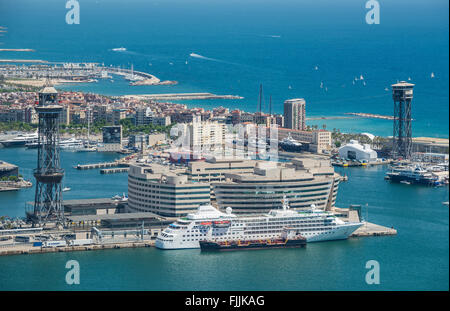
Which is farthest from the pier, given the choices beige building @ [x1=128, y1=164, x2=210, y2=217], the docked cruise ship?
beige building @ [x1=128, y1=164, x2=210, y2=217]

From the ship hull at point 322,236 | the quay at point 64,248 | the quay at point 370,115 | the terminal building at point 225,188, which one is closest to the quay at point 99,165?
the terminal building at point 225,188

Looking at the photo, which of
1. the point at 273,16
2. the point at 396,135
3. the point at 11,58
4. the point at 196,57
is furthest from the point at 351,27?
the point at 396,135

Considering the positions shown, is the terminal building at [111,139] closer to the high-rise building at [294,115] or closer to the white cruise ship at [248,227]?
the high-rise building at [294,115]

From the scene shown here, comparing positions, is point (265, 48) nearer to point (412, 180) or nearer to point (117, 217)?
Result: point (412, 180)

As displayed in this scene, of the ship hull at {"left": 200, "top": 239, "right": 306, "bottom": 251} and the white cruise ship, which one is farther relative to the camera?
the white cruise ship

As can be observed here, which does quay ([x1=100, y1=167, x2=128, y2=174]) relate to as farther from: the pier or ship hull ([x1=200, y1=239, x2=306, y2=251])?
ship hull ([x1=200, y1=239, x2=306, y2=251])

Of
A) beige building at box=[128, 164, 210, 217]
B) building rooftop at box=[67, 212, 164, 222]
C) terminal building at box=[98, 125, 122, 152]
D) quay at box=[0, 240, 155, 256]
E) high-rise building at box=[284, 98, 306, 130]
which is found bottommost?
quay at box=[0, 240, 155, 256]
